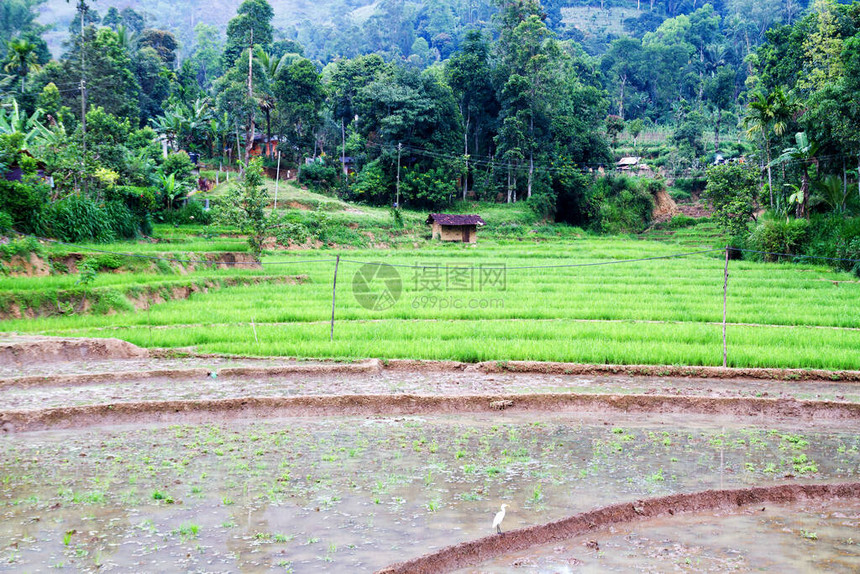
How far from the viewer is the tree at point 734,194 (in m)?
32.8

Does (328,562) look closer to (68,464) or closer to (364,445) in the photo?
(364,445)

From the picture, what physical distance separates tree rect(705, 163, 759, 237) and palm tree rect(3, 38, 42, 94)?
39.5m

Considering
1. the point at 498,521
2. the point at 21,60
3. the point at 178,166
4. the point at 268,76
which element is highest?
the point at 21,60

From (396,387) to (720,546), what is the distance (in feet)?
17.2

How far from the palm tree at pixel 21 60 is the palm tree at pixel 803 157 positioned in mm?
41618

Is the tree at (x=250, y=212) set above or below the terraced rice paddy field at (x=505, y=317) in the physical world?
above

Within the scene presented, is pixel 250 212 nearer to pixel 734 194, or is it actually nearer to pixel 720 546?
pixel 720 546

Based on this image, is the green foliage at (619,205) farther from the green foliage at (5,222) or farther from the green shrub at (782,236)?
the green foliage at (5,222)

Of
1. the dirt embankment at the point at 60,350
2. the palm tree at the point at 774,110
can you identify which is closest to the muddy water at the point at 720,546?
the dirt embankment at the point at 60,350

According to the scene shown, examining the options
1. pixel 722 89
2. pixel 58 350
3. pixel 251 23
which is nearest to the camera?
pixel 58 350

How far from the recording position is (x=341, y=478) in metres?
6.66

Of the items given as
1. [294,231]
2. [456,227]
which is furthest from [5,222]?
[456,227]

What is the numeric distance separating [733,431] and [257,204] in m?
18.0

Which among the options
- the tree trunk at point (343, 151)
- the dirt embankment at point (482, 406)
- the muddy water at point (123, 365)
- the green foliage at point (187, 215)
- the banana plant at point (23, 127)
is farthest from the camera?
the tree trunk at point (343, 151)
